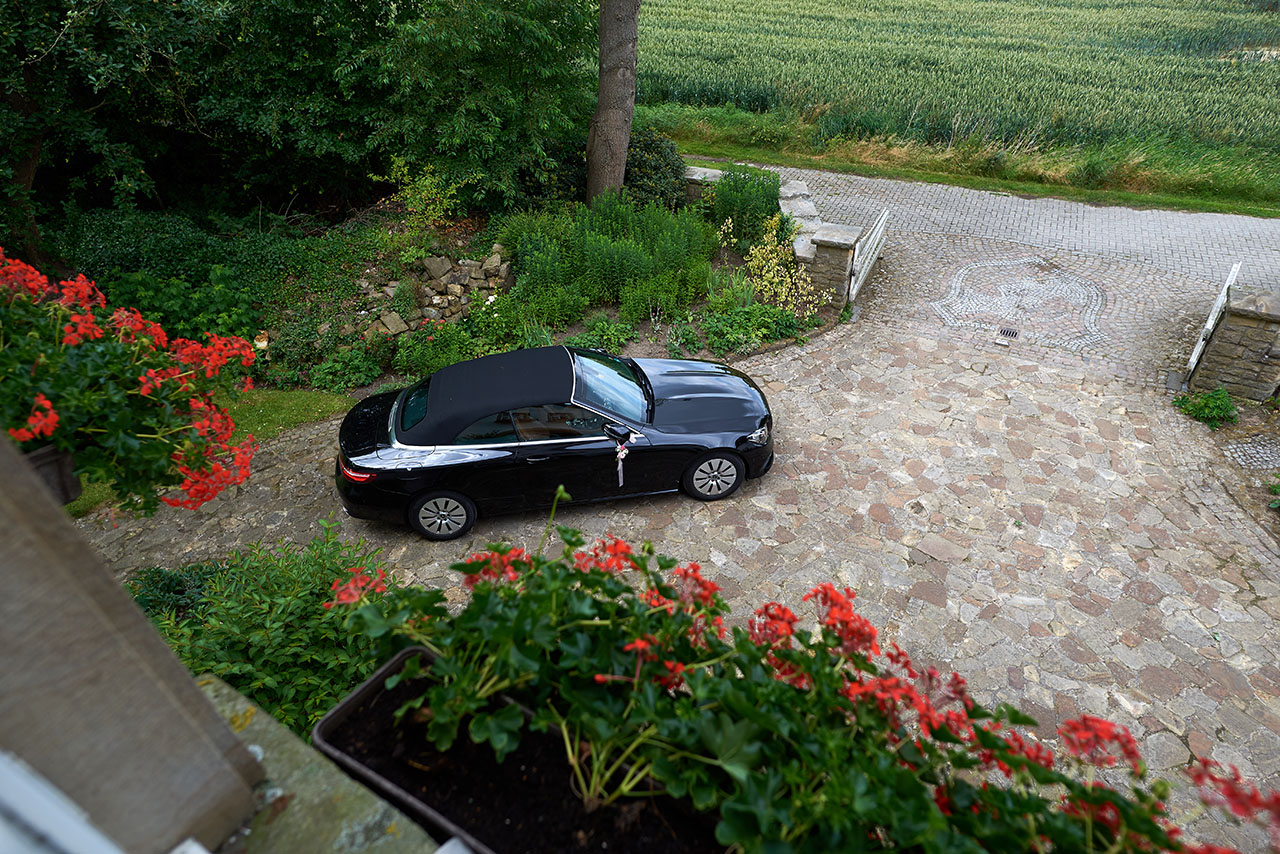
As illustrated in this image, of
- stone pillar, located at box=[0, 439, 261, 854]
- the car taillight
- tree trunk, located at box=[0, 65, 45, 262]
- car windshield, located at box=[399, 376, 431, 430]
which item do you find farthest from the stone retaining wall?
tree trunk, located at box=[0, 65, 45, 262]

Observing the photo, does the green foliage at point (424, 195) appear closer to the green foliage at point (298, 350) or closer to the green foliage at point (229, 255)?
the green foliage at point (229, 255)

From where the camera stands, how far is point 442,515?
6223 millimetres

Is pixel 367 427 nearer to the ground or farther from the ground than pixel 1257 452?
farther from the ground

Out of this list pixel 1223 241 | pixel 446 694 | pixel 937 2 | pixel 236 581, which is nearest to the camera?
pixel 446 694

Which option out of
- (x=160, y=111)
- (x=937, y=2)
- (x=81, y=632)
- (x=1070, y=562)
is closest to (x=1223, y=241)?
(x=1070, y=562)

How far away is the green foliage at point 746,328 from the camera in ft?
29.3

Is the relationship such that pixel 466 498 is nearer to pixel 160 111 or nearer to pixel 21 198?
pixel 21 198

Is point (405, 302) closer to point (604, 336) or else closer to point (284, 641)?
point (604, 336)

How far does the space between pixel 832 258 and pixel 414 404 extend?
596 centimetres

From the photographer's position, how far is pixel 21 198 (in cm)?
926

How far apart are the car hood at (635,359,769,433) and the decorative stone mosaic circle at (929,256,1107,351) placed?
4.42 meters

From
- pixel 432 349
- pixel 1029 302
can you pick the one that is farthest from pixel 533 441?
pixel 1029 302

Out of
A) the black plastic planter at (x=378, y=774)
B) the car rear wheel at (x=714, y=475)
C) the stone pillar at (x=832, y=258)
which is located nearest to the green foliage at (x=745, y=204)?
the stone pillar at (x=832, y=258)

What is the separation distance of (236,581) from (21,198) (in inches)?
336
